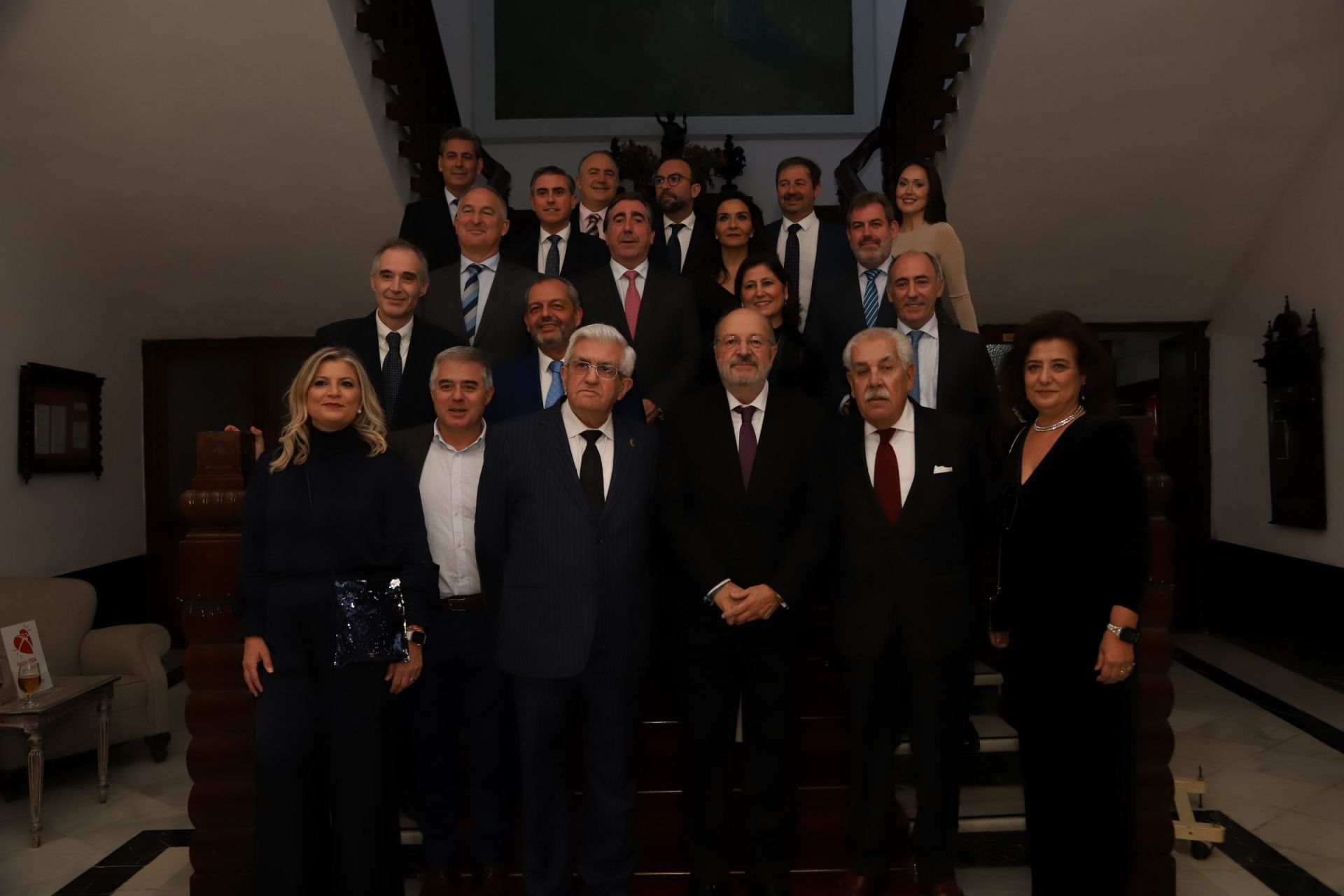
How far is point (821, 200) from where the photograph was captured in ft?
25.7

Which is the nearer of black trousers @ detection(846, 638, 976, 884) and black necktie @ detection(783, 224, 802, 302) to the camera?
black trousers @ detection(846, 638, 976, 884)

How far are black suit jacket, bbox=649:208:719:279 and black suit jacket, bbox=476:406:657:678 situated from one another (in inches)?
58.1

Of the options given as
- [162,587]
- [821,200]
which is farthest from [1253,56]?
[162,587]

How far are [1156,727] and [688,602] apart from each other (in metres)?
1.73

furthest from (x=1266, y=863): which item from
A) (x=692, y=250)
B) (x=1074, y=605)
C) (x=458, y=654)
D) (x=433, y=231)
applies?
(x=433, y=231)

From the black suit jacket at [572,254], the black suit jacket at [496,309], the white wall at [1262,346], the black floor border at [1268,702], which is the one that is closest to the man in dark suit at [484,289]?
the black suit jacket at [496,309]

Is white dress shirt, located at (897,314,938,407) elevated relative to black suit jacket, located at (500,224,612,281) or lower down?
lower down

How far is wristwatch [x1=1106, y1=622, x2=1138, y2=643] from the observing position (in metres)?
2.38

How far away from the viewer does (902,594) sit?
268 centimetres

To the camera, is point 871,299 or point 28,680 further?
point 28,680

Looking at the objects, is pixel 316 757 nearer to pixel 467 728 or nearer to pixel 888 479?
pixel 467 728

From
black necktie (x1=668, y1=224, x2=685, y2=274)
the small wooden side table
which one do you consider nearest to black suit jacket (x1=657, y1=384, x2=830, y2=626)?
black necktie (x1=668, y1=224, x2=685, y2=274)

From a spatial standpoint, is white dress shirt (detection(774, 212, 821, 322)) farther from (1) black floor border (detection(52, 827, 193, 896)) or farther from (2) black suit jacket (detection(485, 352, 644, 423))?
(1) black floor border (detection(52, 827, 193, 896))

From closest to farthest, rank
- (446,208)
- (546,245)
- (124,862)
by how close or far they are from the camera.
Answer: (124,862), (546,245), (446,208)
